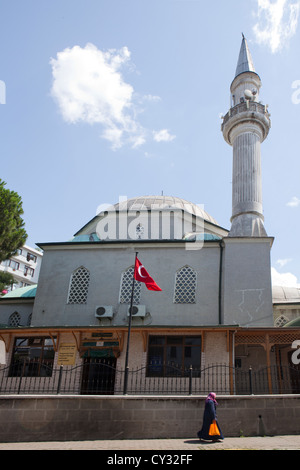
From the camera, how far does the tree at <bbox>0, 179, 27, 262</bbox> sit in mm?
15820

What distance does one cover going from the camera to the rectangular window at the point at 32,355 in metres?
13.4

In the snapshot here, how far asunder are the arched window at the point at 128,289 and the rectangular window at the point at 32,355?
10.3 ft

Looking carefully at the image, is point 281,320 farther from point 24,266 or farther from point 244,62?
point 24,266

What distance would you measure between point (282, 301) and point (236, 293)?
4516mm

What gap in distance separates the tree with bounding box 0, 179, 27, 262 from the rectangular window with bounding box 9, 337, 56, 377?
4012 mm

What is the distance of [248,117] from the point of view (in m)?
19.7

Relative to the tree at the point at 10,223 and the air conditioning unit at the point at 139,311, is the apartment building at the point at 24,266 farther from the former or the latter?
the air conditioning unit at the point at 139,311

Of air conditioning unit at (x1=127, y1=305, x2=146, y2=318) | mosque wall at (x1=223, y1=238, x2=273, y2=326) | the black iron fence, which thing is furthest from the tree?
mosque wall at (x1=223, y1=238, x2=273, y2=326)

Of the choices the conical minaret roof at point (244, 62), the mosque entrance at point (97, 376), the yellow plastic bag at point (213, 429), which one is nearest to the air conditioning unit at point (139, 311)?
the mosque entrance at point (97, 376)

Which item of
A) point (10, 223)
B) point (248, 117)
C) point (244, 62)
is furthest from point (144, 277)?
point (244, 62)

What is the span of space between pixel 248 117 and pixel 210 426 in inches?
617
